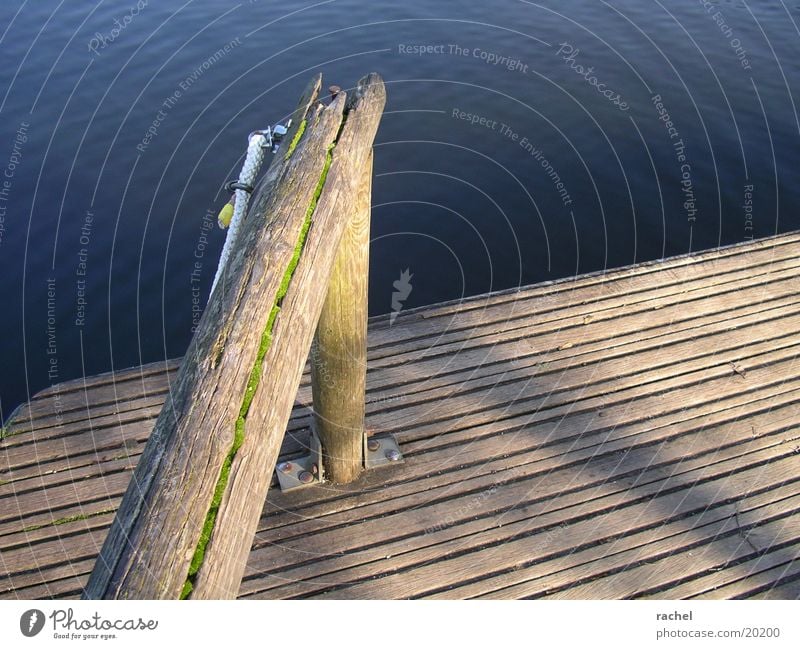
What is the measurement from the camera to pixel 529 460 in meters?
4.75

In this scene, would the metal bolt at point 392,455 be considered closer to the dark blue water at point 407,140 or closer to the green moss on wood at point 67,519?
the green moss on wood at point 67,519

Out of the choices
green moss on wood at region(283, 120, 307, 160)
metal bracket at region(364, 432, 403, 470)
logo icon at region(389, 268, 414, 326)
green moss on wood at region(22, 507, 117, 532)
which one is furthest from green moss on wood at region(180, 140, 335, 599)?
logo icon at region(389, 268, 414, 326)

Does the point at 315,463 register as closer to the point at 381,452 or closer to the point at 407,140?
the point at 381,452

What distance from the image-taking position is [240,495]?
2.12m

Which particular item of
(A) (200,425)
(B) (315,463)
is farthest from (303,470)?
(A) (200,425)

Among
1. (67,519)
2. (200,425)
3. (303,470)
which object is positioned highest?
(200,425)

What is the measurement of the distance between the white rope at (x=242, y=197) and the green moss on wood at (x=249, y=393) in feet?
1.29

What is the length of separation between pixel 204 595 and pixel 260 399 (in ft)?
2.04

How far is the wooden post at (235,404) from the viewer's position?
74.1 inches

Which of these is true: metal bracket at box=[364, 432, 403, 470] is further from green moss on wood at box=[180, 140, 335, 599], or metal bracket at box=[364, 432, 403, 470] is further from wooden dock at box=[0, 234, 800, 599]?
green moss on wood at box=[180, 140, 335, 599]

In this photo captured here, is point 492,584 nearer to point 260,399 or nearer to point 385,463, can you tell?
point 385,463

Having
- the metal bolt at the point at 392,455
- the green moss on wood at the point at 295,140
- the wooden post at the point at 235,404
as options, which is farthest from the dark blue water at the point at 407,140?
the wooden post at the point at 235,404

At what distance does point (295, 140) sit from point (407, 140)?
7.43 meters
